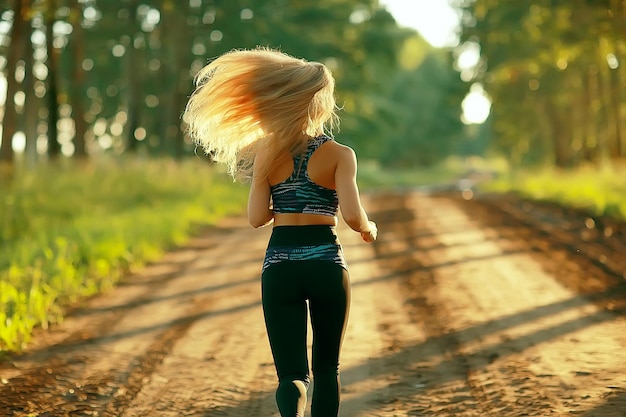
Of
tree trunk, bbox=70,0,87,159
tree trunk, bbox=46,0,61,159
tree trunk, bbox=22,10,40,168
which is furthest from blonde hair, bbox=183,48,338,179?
tree trunk, bbox=22,10,40,168

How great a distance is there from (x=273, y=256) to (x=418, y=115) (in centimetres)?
8057

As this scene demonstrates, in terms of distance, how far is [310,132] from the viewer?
14.4 ft

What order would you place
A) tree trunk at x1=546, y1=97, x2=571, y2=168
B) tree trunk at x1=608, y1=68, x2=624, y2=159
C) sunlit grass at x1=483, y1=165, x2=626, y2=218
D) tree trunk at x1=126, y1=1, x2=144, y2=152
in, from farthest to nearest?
tree trunk at x1=546, y1=97, x2=571, y2=168 < tree trunk at x1=126, y1=1, x2=144, y2=152 < tree trunk at x1=608, y1=68, x2=624, y2=159 < sunlit grass at x1=483, y1=165, x2=626, y2=218

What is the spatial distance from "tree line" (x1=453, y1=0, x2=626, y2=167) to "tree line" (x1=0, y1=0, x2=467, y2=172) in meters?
3.93

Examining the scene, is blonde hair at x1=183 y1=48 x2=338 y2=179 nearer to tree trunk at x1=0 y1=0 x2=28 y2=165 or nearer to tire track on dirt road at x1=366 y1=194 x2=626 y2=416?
tire track on dirt road at x1=366 y1=194 x2=626 y2=416

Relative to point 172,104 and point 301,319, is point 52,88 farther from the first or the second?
point 301,319

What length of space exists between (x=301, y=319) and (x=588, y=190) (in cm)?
2134

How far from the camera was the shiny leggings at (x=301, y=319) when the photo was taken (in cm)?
424

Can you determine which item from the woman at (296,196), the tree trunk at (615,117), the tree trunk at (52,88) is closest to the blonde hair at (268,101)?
the woman at (296,196)

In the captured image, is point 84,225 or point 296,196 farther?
point 84,225

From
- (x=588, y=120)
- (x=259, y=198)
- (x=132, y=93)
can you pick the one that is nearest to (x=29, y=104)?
(x=132, y=93)

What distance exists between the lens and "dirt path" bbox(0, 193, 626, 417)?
6.13 metres

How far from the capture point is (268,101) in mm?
4254

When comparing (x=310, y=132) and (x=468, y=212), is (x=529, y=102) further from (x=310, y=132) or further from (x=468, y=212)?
(x=310, y=132)
